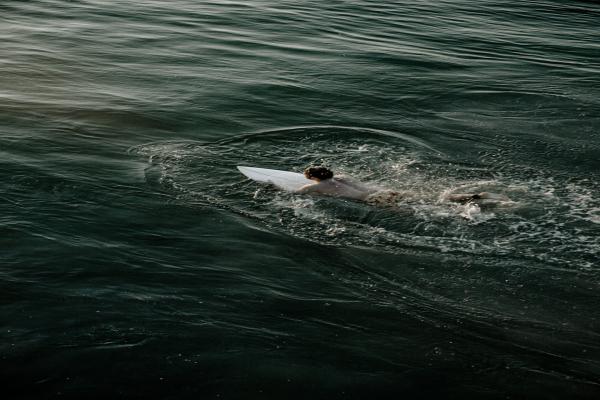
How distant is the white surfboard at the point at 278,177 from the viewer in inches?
357

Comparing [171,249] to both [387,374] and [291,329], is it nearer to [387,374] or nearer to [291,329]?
[291,329]

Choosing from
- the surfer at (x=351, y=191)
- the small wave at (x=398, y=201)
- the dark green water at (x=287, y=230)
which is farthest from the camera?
the surfer at (x=351, y=191)

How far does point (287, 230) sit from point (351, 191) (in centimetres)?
110

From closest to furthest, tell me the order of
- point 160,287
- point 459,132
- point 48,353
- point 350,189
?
1. point 48,353
2. point 160,287
3. point 350,189
4. point 459,132

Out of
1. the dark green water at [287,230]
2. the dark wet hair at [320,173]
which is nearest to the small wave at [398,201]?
the dark green water at [287,230]

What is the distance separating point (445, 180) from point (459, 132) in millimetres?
2168

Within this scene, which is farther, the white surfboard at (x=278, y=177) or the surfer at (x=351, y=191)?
the white surfboard at (x=278, y=177)

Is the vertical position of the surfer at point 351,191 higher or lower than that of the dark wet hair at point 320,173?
lower

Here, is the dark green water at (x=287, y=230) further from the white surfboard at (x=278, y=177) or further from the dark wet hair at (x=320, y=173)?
the dark wet hair at (x=320, y=173)

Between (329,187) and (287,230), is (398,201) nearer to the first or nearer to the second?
(329,187)

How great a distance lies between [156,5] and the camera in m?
20.4

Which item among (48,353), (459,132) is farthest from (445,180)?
(48,353)

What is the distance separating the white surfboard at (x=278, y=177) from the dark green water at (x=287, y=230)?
140 millimetres

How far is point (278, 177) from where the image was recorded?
30.2ft
